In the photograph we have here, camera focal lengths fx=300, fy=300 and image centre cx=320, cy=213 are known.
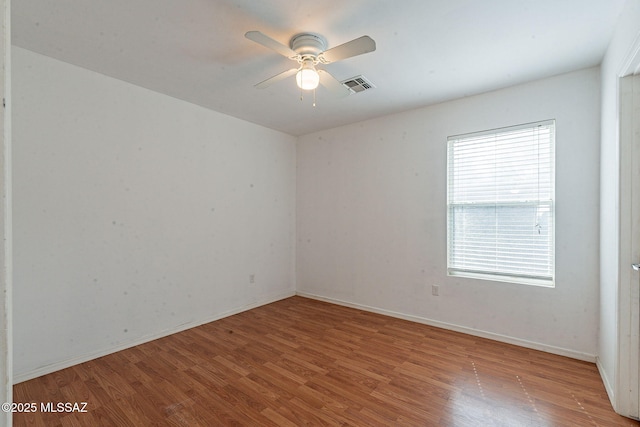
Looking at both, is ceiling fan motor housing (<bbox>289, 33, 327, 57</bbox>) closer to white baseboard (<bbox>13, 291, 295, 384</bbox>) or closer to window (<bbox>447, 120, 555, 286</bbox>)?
window (<bbox>447, 120, 555, 286</bbox>)

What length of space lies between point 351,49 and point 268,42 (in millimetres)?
563

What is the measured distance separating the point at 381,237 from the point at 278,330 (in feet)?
5.85

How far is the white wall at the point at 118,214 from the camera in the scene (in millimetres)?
2488

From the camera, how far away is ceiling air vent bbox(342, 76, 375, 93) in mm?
2945

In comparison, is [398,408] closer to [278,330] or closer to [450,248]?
[278,330]

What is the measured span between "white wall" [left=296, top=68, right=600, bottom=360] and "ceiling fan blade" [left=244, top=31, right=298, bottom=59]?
212 cm

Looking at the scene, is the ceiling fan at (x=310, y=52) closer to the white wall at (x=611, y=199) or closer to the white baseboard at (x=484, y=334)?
the white wall at (x=611, y=199)

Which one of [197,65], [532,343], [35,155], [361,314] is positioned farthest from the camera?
[361,314]

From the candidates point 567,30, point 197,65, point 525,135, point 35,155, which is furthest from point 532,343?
point 35,155

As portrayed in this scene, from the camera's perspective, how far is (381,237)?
4.09m

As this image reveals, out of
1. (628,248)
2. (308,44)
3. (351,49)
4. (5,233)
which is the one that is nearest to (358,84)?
(308,44)

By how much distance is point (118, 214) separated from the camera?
299 cm

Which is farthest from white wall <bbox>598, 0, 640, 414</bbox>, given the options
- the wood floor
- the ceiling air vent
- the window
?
the ceiling air vent

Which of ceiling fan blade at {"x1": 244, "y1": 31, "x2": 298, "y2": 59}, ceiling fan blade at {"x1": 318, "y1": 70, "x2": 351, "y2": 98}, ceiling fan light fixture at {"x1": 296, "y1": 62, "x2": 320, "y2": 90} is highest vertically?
ceiling fan blade at {"x1": 244, "y1": 31, "x2": 298, "y2": 59}
